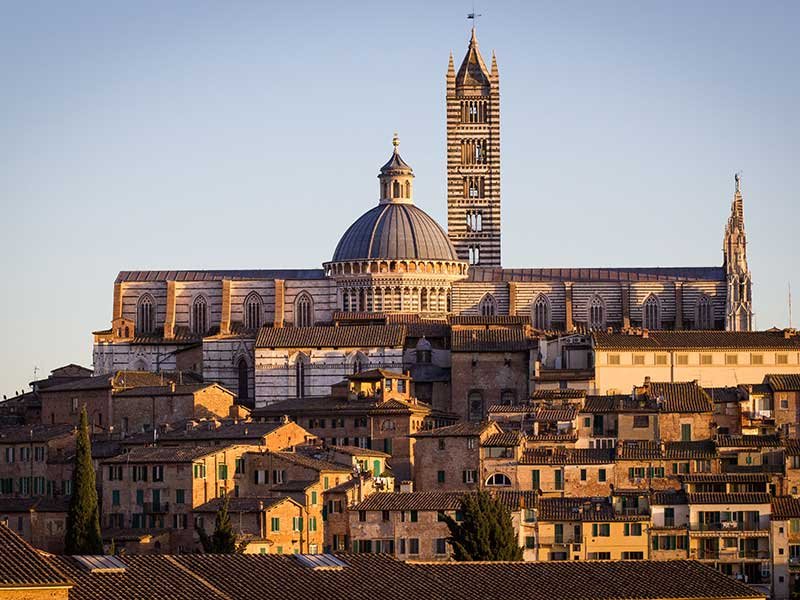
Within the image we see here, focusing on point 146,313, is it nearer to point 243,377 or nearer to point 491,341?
point 243,377

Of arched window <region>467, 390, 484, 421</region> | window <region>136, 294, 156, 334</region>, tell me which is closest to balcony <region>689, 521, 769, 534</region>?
arched window <region>467, 390, 484, 421</region>

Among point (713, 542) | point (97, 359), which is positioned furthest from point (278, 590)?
point (97, 359)

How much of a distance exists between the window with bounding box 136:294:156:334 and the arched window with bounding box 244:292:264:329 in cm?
399

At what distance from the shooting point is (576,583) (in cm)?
4988

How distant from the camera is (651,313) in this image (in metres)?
110

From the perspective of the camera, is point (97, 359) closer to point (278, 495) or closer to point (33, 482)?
point (33, 482)

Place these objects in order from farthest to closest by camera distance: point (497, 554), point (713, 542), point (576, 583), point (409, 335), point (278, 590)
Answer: point (409, 335) < point (713, 542) < point (497, 554) < point (576, 583) < point (278, 590)

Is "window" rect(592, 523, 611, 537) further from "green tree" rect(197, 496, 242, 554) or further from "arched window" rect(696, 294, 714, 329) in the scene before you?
"arched window" rect(696, 294, 714, 329)

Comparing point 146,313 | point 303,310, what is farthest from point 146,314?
point 303,310

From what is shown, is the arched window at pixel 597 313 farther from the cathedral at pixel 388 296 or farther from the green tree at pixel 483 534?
the green tree at pixel 483 534

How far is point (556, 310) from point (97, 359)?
19443mm

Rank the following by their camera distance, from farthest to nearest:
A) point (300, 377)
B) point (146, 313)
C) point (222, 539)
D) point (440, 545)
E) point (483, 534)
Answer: point (146, 313), point (300, 377), point (440, 545), point (222, 539), point (483, 534)

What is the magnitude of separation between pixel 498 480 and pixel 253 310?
1340 inches

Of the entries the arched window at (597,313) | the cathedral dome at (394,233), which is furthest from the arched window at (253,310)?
the arched window at (597,313)
